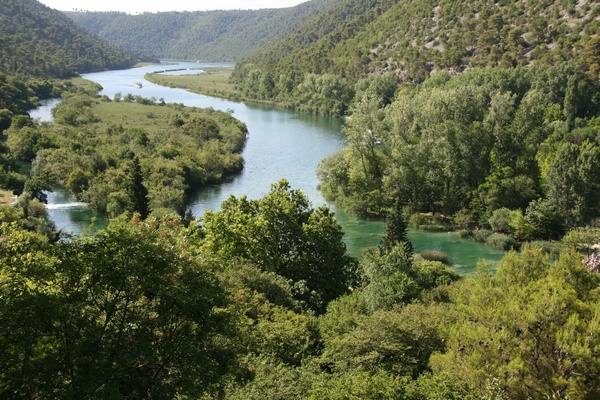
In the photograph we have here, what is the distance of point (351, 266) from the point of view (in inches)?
998

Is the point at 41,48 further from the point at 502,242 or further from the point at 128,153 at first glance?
the point at 502,242

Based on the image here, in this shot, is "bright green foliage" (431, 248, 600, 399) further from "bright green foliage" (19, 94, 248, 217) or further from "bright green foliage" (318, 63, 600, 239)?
"bright green foliage" (19, 94, 248, 217)

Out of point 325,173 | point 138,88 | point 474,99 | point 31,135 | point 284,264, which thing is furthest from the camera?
point 138,88

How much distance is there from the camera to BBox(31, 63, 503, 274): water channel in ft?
115

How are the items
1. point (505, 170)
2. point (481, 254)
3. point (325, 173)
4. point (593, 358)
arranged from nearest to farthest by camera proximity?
point (593, 358) < point (481, 254) < point (505, 170) < point (325, 173)

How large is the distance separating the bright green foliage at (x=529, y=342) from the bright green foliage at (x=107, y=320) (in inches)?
241

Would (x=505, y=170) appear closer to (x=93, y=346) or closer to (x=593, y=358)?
(x=593, y=358)

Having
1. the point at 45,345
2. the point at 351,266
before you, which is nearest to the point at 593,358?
the point at 45,345

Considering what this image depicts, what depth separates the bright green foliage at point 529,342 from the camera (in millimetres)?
11742

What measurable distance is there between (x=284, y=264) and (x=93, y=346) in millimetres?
14649

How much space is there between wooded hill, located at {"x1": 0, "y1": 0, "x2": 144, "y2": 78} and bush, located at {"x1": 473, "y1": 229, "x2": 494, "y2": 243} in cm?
9809

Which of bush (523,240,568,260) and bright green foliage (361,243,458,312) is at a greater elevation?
bright green foliage (361,243,458,312)

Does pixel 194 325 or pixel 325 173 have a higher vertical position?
pixel 194 325

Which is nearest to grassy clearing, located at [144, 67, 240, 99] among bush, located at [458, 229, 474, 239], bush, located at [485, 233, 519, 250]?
bush, located at [458, 229, 474, 239]
